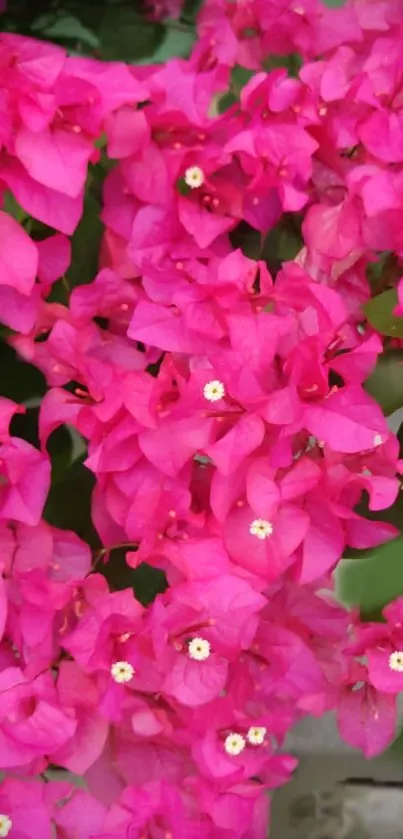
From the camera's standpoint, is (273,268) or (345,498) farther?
(273,268)

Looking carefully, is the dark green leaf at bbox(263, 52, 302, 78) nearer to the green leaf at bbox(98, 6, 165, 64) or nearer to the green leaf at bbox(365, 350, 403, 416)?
the green leaf at bbox(98, 6, 165, 64)

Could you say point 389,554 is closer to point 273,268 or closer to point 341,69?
point 273,268

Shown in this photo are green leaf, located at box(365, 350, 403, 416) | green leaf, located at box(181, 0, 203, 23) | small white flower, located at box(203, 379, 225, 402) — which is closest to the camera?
small white flower, located at box(203, 379, 225, 402)

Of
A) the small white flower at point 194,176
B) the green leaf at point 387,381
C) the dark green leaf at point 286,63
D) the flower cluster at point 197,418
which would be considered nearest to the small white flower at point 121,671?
the flower cluster at point 197,418

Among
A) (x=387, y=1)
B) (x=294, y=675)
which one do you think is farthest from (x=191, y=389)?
(x=387, y=1)

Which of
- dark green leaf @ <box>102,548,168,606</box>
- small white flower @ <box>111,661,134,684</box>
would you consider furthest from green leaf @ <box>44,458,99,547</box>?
small white flower @ <box>111,661,134,684</box>

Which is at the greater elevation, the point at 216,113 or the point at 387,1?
the point at 387,1

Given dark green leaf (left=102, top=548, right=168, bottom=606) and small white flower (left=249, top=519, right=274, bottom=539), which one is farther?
dark green leaf (left=102, top=548, right=168, bottom=606)
